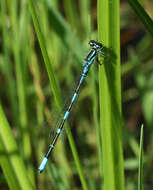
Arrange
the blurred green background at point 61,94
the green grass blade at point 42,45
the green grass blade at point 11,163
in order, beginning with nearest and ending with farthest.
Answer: the green grass blade at point 42,45, the green grass blade at point 11,163, the blurred green background at point 61,94

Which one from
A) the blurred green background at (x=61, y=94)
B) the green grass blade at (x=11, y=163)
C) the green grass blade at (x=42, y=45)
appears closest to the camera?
the green grass blade at (x=42, y=45)

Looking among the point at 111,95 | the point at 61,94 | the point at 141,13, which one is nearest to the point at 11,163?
the point at 111,95

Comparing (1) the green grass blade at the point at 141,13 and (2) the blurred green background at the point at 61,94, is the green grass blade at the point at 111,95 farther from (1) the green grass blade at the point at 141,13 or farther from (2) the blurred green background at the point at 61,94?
(2) the blurred green background at the point at 61,94

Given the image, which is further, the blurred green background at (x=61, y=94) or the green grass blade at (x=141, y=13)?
the blurred green background at (x=61, y=94)

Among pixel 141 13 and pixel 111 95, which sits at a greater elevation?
pixel 141 13

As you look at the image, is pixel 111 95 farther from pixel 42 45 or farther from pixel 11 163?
pixel 11 163

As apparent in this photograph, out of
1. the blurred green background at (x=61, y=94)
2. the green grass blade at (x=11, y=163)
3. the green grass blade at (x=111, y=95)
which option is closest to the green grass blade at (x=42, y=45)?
the green grass blade at (x=111, y=95)

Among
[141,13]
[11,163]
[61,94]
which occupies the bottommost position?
[11,163]
